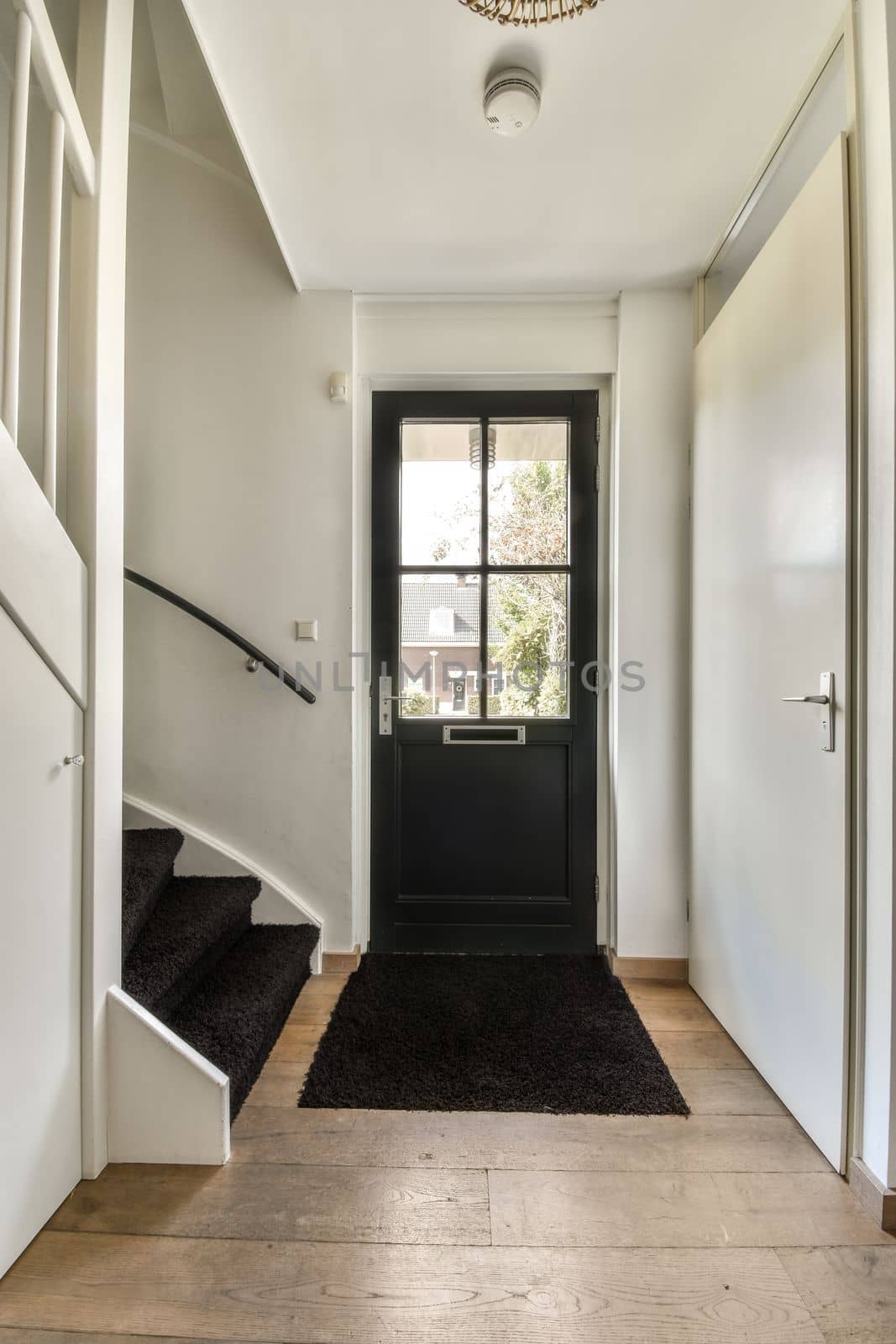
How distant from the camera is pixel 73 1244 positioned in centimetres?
125

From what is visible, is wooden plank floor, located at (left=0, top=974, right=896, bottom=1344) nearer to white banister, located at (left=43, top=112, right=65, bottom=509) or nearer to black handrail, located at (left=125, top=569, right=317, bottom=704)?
black handrail, located at (left=125, top=569, right=317, bottom=704)

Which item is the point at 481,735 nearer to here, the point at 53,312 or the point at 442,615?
the point at 442,615

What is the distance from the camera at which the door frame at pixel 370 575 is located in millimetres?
2514

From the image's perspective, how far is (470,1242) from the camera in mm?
1251

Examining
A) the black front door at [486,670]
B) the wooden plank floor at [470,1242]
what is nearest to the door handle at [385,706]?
the black front door at [486,670]

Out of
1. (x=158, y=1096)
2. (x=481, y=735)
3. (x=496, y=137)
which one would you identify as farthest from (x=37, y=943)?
(x=496, y=137)

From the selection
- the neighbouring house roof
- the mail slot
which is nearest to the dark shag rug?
the mail slot

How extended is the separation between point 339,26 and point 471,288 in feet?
3.37

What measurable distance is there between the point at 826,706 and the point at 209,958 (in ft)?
5.89

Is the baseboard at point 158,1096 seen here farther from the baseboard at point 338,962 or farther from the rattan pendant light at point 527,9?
the rattan pendant light at point 527,9

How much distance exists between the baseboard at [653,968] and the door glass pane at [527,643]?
0.91m

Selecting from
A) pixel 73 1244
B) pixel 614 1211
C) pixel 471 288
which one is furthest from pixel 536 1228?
pixel 471 288

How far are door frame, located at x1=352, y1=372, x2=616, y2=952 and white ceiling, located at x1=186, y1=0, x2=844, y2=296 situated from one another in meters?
0.34

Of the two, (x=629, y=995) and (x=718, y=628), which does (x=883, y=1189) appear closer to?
(x=629, y=995)
